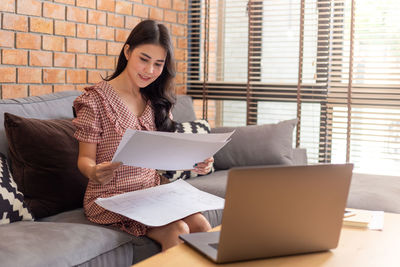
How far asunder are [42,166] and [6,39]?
779 mm

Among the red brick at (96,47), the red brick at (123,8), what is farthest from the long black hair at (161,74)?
the red brick at (123,8)

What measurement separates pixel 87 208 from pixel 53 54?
42.9 inches

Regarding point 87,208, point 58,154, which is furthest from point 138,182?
point 58,154

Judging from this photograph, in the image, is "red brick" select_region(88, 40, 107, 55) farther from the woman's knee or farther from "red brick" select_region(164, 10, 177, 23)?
the woman's knee

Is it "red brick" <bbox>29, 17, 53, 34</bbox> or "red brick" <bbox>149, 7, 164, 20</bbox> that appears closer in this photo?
"red brick" <bbox>29, 17, 53, 34</bbox>

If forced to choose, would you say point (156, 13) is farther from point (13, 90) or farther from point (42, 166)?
point (42, 166)

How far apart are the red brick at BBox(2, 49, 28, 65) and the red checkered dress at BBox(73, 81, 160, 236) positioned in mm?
691

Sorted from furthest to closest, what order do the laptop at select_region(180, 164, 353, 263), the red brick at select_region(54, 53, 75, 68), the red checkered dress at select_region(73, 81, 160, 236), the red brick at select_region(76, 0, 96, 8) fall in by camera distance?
1. the red brick at select_region(76, 0, 96, 8)
2. the red brick at select_region(54, 53, 75, 68)
3. the red checkered dress at select_region(73, 81, 160, 236)
4. the laptop at select_region(180, 164, 353, 263)

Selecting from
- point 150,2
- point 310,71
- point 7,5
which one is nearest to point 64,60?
point 7,5

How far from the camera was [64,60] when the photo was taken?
275 centimetres

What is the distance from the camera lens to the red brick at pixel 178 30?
A: 3625 millimetres

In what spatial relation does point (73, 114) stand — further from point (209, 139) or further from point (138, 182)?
point (209, 139)

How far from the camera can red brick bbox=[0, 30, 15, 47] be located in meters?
2.39

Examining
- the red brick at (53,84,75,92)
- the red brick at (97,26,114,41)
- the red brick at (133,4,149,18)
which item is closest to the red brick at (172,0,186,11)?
the red brick at (133,4,149,18)
